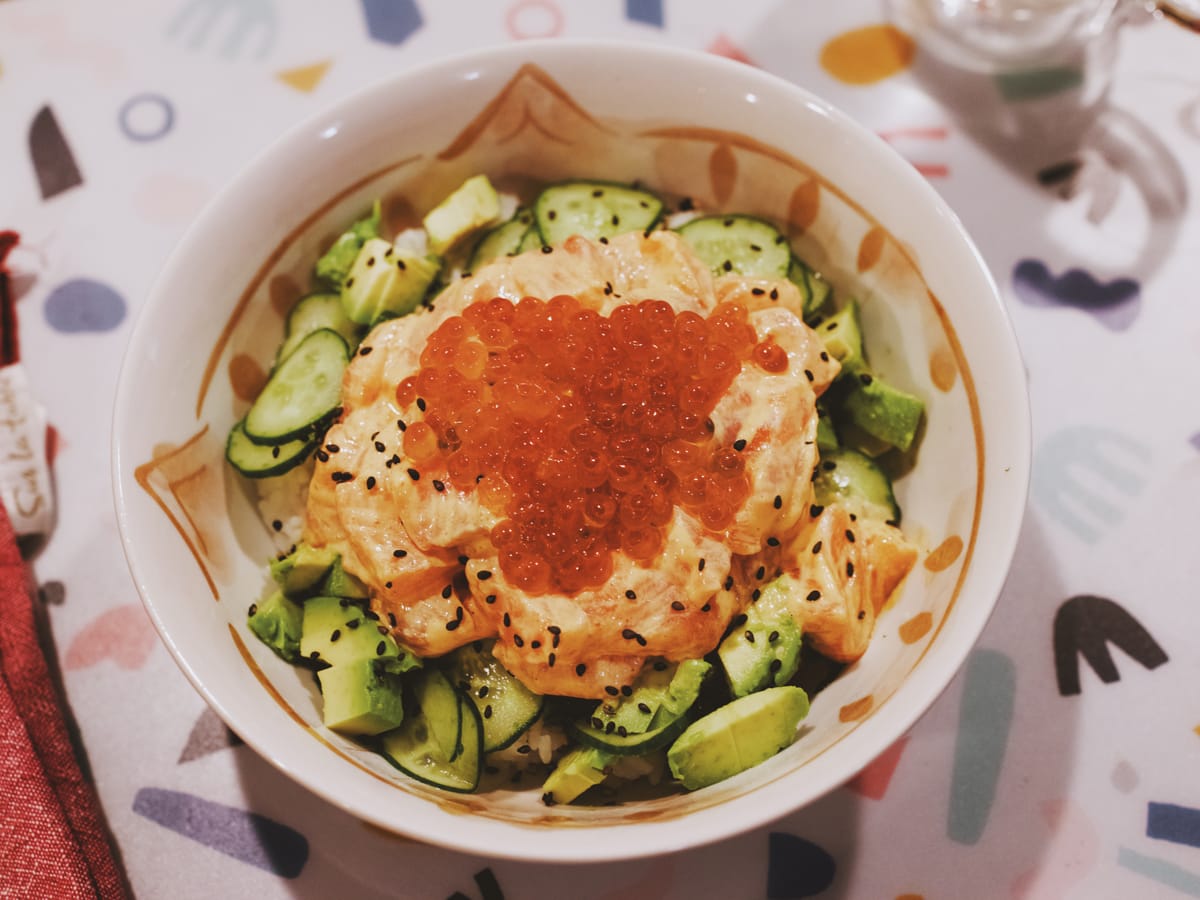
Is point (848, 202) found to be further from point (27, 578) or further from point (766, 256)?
point (27, 578)

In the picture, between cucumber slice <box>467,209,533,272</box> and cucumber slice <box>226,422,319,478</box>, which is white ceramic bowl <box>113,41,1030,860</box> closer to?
cucumber slice <box>226,422,319,478</box>

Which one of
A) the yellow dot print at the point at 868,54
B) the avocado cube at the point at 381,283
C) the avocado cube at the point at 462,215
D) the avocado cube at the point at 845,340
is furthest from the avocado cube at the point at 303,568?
the yellow dot print at the point at 868,54

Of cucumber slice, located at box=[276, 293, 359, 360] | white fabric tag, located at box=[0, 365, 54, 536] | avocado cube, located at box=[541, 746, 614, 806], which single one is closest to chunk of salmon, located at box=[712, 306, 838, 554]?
avocado cube, located at box=[541, 746, 614, 806]

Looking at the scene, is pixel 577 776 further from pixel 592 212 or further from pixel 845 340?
pixel 592 212

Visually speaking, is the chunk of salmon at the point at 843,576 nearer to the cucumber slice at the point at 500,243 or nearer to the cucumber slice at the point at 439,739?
the cucumber slice at the point at 439,739

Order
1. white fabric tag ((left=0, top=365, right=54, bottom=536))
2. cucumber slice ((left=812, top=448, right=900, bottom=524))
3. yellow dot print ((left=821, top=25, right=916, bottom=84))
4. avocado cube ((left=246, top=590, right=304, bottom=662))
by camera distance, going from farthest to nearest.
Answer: yellow dot print ((left=821, top=25, right=916, bottom=84)) < white fabric tag ((left=0, top=365, right=54, bottom=536)) < cucumber slice ((left=812, top=448, right=900, bottom=524)) < avocado cube ((left=246, top=590, right=304, bottom=662))

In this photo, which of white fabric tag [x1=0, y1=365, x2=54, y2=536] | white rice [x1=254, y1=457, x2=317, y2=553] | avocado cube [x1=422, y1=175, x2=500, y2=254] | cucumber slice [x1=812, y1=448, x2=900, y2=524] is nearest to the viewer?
cucumber slice [x1=812, y1=448, x2=900, y2=524]

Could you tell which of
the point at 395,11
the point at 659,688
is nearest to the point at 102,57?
the point at 395,11

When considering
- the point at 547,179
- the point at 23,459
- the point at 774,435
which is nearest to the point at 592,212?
the point at 547,179
